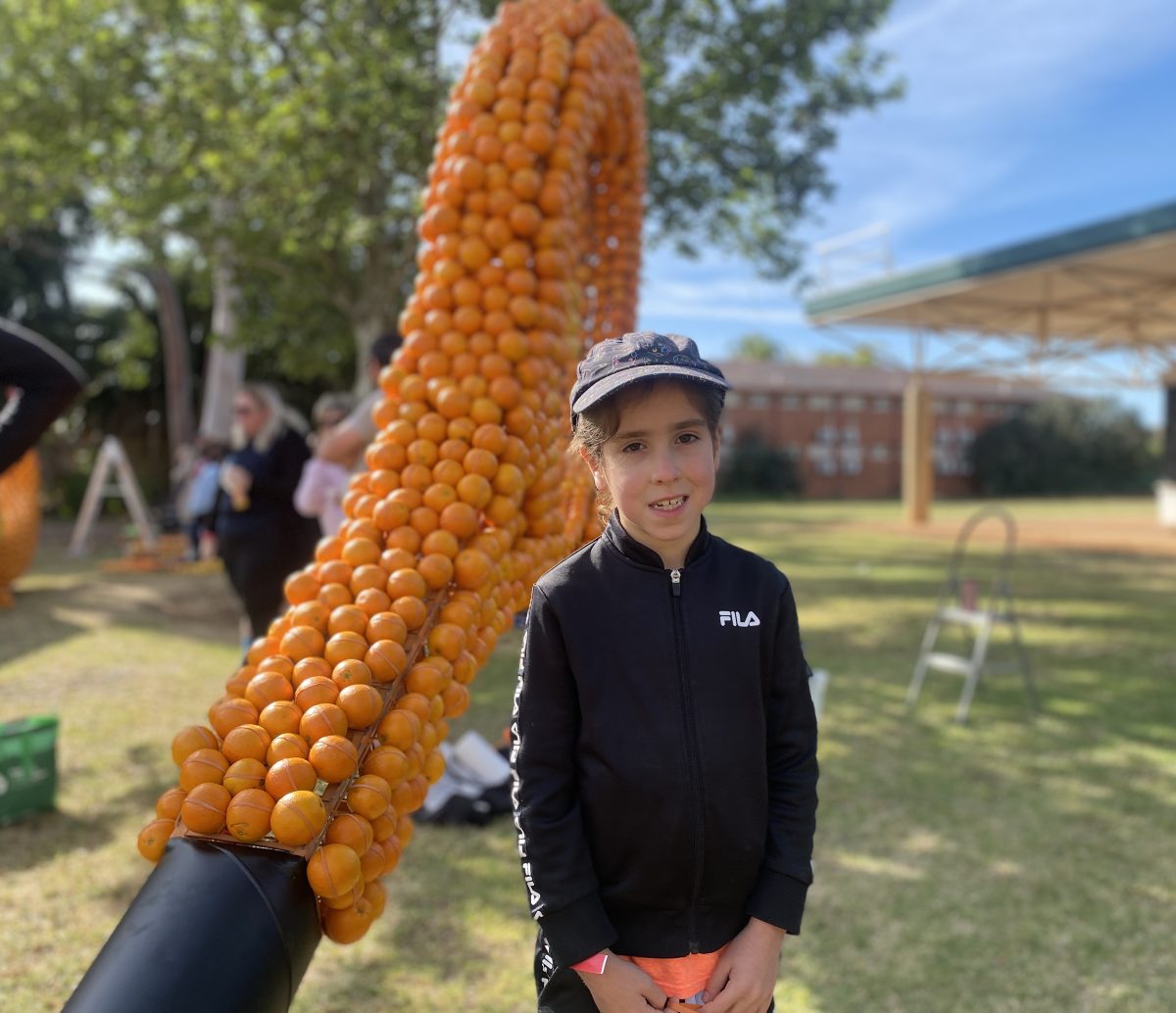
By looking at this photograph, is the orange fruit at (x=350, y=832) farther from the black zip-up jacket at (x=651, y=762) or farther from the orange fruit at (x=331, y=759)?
the black zip-up jacket at (x=651, y=762)

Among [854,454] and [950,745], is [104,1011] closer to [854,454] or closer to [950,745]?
[950,745]

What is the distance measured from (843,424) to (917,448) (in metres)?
14.9

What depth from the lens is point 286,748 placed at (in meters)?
1.50

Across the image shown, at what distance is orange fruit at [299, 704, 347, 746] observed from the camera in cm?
153

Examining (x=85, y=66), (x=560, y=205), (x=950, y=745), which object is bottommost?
(x=950, y=745)

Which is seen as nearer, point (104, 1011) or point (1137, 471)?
point (104, 1011)

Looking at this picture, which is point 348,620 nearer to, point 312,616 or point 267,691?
point 312,616

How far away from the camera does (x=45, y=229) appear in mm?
19719

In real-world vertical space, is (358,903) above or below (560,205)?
below

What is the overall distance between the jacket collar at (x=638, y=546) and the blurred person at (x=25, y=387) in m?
1.48

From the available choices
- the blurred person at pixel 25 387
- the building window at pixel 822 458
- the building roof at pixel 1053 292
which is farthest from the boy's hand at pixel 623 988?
the building window at pixel 822 458

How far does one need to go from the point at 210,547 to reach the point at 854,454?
24204mm

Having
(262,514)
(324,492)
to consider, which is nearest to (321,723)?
(324,492)

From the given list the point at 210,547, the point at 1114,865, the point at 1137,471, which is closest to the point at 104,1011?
the point at 1114,865
